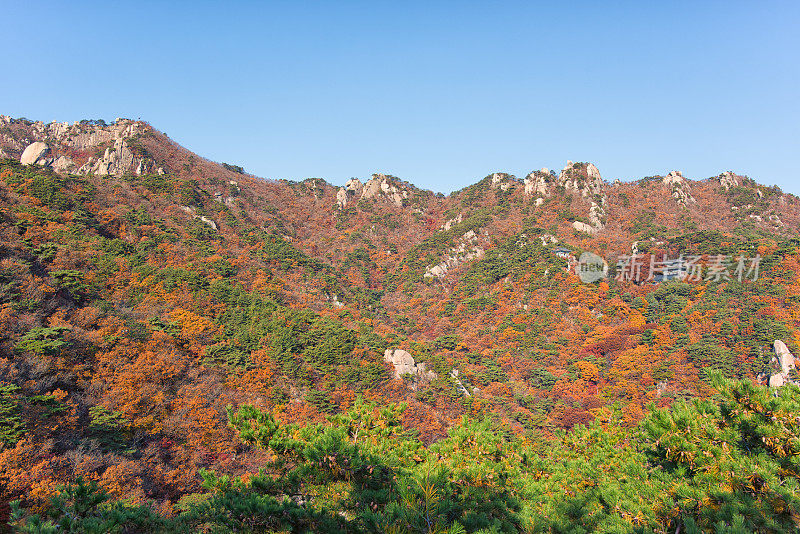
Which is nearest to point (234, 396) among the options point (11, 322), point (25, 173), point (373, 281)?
point (11, 322)

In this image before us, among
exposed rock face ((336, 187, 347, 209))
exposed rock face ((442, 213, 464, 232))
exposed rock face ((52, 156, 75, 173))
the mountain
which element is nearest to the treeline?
the mountain

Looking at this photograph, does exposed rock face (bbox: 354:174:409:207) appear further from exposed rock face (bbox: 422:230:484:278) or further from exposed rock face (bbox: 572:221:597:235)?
exposed rock face (bbox: 572:221:597:235)

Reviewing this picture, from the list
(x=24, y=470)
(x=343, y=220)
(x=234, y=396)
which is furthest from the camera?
(x=343, y=220)

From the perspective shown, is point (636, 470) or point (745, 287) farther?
point (745, 287)

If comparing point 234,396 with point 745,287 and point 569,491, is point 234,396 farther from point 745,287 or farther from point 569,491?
point 745,287

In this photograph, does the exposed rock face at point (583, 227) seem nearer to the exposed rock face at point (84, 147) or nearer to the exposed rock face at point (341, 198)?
the exposed rock face at point (341, 198)

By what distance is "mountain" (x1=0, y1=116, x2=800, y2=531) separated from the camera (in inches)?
637

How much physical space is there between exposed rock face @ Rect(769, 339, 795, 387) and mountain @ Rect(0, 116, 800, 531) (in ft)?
0.49

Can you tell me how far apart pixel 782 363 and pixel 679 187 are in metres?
59.1

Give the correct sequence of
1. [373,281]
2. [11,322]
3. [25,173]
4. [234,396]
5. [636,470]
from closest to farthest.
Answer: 1. [636,470]
2. [11,322]
3. [234,396]
4. [25,173]
5. [373,281]

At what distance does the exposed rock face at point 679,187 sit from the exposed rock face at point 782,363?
52.4m

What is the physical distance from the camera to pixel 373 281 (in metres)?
70.2

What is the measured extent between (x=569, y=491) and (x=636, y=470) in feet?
14.1

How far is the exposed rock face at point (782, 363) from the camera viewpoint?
90.5 feet
